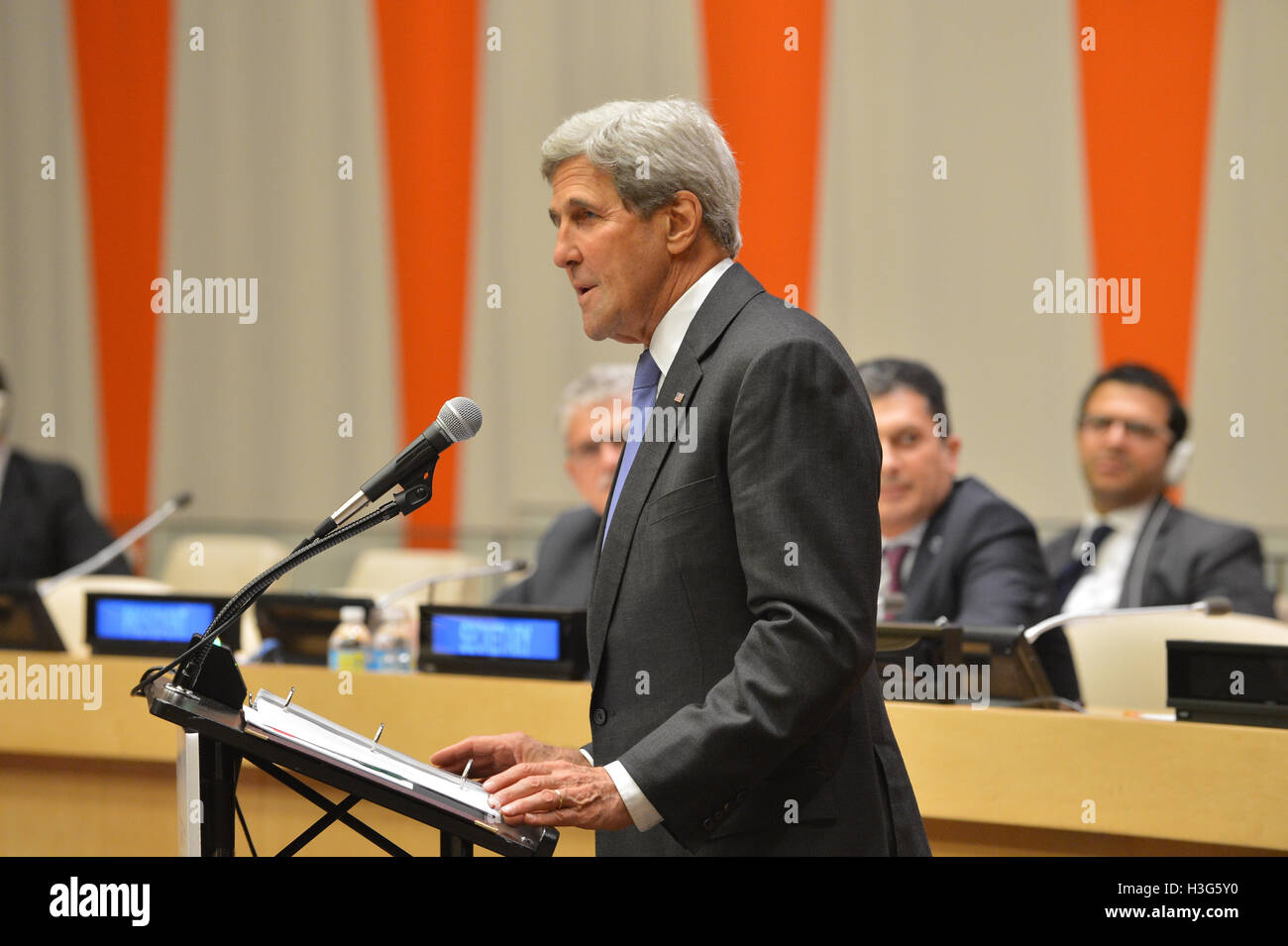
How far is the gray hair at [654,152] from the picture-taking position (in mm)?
1353

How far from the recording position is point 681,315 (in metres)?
1.40

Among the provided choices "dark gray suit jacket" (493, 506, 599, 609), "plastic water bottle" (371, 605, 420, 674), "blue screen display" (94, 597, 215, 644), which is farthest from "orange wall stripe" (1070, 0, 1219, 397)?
"blue screen display" (94, 597, 215, 644)

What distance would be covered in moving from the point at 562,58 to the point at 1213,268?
2.78 meters

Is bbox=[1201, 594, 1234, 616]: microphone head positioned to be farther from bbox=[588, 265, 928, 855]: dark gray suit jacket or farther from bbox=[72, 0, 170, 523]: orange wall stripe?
bbox=[72, 0, 170, 523]: orange wall stripe

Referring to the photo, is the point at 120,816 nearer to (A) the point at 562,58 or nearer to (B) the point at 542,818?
(B) the point at 542,818

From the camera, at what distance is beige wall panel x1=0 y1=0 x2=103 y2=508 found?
667cm

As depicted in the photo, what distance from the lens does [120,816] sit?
2.74 meters

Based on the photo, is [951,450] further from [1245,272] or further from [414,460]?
[1245,272]

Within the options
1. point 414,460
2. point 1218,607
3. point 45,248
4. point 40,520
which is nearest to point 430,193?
point 45,248

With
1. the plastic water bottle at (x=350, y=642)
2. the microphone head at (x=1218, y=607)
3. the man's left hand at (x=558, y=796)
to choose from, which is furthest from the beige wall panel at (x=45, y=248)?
the man's left hand at (x=558, y=796)

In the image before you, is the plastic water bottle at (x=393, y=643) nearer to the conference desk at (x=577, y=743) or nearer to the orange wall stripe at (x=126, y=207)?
the conference desk at (x=577, y=743)

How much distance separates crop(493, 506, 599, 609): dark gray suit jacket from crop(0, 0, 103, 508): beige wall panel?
3.80 metres

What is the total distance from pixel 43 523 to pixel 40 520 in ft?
0.05
